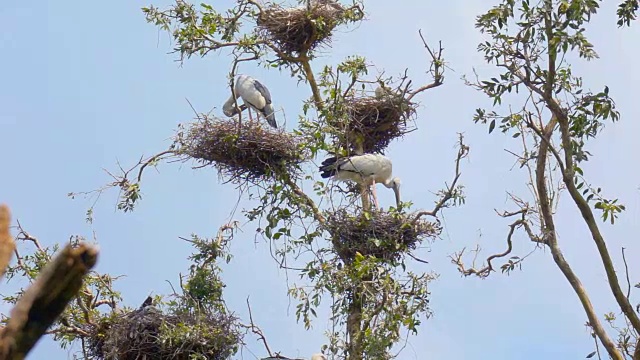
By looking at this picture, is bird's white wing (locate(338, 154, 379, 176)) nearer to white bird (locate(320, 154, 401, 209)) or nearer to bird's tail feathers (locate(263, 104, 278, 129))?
white bird (locate(320, 154, 401, 209))

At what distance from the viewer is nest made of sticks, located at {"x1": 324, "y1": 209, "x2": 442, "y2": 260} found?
1035 centimetres

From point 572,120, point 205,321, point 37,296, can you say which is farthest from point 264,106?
point 37,296

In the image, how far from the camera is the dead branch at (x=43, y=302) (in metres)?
2.13

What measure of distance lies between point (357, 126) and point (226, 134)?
5.37ft

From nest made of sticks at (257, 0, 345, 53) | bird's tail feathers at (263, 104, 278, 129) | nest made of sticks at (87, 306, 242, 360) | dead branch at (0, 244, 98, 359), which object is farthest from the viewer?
bird's tail feathers at (263, 104, 278, 129)

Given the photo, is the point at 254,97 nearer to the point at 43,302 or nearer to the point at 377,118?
the point at 377,118

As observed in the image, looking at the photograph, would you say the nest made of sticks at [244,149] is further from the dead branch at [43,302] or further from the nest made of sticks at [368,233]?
the dead branch at [43,302]

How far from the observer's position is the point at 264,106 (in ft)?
41.2

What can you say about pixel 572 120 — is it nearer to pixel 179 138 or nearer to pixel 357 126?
pixel 357 126

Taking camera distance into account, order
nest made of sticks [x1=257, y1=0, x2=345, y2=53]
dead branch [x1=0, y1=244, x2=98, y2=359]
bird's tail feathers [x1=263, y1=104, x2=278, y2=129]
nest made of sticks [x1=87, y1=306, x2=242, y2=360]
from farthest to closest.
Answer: bird's tail feathers [x1=263, y1=104, x2=278, y2=129] < nest made of sticks [x1=257, y1=0, x2=345, y2=53] < nest made of sticks [x1=87, y1=306, x2=242, y2=360] < dead branch [x1=0, y1=244, x2=98, y2=359]

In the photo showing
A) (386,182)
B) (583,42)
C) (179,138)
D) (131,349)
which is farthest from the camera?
(386,182)

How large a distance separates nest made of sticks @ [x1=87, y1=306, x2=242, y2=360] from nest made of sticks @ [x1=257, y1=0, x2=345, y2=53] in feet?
9.75

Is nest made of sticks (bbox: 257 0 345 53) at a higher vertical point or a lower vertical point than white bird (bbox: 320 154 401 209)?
higher

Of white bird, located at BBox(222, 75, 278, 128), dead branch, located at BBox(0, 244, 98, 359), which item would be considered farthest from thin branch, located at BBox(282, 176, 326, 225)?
dead branch, located at BBox(0, 244, 98, 359)
